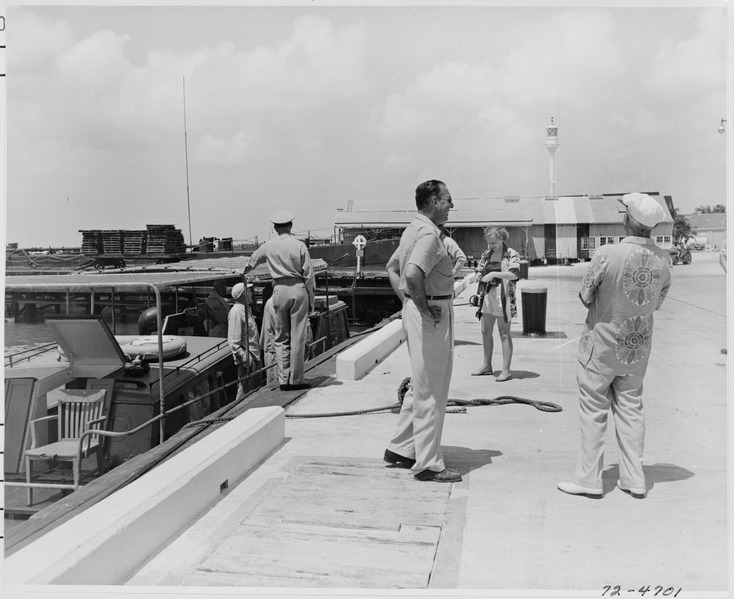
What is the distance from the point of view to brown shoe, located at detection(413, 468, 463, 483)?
14.7 feet

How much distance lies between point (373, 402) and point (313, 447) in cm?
161

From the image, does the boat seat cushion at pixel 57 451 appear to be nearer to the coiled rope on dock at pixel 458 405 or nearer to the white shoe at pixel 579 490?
the coiled rope on dock at pixel 458 405

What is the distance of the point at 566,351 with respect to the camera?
33.1 ft

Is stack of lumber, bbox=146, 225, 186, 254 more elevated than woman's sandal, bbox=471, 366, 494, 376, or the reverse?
stack of lumber, bbox=146, 225, 186, 254

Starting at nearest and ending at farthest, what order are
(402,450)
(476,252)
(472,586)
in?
(472,586) → (402,450) → (476,252)

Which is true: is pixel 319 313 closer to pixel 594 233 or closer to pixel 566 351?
pixel 566 351

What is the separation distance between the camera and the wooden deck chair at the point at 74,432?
600 centimetres

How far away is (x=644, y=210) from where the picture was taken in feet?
13.5

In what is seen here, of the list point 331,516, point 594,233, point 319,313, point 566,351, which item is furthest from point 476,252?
point 331,516

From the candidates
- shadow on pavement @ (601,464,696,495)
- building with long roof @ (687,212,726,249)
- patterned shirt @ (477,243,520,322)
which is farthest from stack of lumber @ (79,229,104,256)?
building with long roof @ (687,212,726,249)

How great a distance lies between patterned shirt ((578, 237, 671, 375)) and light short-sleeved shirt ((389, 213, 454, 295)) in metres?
0.80

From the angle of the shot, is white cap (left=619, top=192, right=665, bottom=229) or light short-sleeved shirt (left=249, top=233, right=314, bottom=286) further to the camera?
light short-sleeved shirt (left=249, top=233, right=314, bottom=286)

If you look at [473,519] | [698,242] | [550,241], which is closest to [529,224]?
[550,241]

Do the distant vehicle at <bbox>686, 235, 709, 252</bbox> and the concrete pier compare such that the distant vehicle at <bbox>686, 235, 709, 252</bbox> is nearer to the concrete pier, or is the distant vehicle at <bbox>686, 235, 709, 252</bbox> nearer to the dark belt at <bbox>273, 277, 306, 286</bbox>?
the dark belt at <bbox>273, 277, 306, 286</bbox>
